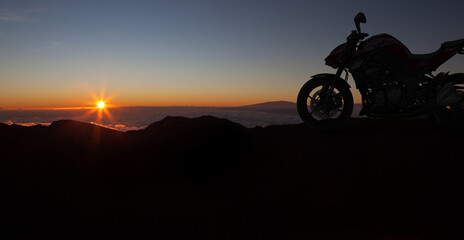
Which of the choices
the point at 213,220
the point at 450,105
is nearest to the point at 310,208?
the point at 213,220

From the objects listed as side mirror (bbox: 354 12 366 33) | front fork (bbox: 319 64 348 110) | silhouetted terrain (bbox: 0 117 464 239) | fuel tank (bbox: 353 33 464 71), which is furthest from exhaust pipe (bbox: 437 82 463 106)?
side mirror (bbox: 354 12 366 33)

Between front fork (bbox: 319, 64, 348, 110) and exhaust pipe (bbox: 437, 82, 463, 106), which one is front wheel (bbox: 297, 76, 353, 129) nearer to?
front fork (bbox: 319, 64, 348, 110)

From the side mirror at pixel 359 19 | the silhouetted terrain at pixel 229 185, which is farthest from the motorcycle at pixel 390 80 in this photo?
the silhouetted terrain at pixel 229 185

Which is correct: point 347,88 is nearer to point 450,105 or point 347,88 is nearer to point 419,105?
point 419,105

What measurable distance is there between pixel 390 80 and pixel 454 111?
1765 mm

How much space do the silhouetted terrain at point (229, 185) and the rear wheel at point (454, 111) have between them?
482 millimetres

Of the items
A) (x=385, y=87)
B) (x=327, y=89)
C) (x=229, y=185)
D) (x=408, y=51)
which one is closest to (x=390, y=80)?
(x=385, y=87)

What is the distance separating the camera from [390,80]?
17.9ft

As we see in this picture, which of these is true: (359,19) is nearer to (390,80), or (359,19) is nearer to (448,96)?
(390,80)

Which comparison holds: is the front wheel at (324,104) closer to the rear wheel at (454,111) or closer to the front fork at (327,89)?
the front fork at (327,89)

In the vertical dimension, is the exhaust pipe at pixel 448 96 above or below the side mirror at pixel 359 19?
below

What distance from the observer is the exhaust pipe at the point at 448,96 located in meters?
5.53

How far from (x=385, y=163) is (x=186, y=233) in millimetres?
3036

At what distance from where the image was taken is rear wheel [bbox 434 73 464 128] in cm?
Answer: 568
